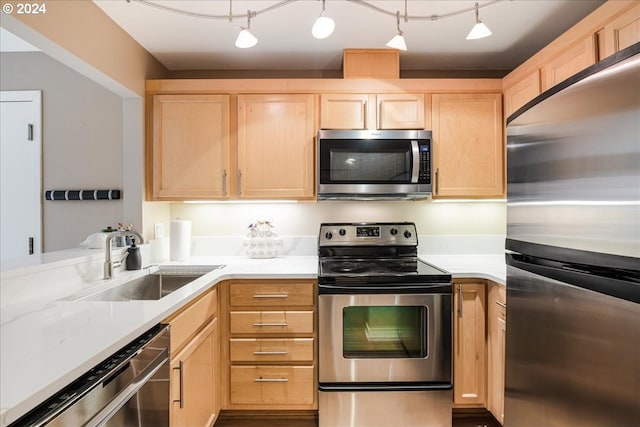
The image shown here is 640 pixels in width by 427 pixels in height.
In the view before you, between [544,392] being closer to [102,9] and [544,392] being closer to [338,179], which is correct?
[338,179]

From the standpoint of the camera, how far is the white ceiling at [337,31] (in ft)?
6.11

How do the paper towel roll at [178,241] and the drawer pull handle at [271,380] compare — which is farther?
the paper towel roll at [178,241]

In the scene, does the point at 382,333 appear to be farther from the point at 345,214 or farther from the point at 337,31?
the point at 337,31

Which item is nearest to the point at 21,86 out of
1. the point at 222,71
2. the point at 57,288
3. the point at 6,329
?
the point at 222,71

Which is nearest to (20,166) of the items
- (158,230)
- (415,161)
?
(158,230)

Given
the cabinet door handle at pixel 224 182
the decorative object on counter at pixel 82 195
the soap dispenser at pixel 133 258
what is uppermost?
the cabinet door handle at pixel 224 182

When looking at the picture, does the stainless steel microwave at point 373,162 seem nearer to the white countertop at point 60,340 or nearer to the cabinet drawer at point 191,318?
the cabinet drawer at point 191,318

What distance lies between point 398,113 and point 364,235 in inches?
35.9

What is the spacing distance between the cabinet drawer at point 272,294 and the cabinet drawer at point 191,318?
0.13 meters

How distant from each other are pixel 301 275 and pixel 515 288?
4.19 ft

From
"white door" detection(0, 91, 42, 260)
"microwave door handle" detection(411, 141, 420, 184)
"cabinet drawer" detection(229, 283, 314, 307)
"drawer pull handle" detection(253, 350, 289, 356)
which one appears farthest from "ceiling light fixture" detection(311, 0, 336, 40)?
"white door" detection(0, 91, 42, 260)

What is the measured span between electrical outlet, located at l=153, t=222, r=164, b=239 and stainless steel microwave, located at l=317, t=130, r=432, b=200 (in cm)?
121

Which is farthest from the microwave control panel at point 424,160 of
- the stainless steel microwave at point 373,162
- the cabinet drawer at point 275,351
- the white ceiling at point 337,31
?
the cabinet drawer at point 275,351

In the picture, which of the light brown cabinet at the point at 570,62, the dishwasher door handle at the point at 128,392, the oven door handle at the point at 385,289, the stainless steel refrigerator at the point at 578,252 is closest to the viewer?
the stainless steel refrigerator at the point at 578,252
